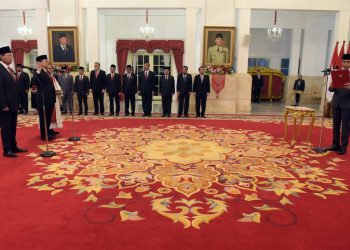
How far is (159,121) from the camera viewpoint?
8625mm

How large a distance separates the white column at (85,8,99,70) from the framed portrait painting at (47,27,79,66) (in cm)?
43

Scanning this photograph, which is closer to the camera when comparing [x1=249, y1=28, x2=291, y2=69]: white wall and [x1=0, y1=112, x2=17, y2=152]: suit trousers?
[x1=0, y1=112, x2=17, y2=152]: suit trousers

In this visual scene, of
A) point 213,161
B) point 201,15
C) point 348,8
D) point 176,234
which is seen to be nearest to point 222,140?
point 213,161

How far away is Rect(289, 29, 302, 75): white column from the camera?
1562 centimetres

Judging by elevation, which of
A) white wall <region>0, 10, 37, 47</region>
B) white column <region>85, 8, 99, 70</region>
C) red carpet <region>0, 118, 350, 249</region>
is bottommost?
red carpet <region>0, 118, 350, 249</region>

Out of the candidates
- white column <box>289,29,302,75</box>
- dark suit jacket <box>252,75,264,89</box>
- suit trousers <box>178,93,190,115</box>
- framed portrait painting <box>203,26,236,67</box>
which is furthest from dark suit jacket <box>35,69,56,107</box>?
white column <box>289,29,302,75</box>

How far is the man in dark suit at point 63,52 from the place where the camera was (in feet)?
34.9

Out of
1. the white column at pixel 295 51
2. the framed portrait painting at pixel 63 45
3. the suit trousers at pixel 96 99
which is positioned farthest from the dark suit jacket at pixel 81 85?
the white column at pixel 295 51

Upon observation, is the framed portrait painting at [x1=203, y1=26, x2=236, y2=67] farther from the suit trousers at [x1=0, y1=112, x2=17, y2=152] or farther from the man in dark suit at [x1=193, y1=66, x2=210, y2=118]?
the suit trousers at [x1=0, y1=112, x2=17, y2=152]

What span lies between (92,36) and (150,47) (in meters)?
4.85

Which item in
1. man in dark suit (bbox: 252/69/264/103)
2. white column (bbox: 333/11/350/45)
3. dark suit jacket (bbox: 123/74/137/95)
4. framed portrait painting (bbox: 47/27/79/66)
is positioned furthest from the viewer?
man in dark suit (bbox: 252/69/264/103)

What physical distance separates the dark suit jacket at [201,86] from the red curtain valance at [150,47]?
6.10 meters

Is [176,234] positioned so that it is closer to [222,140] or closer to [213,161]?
[213,161]

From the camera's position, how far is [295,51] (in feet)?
51.6
